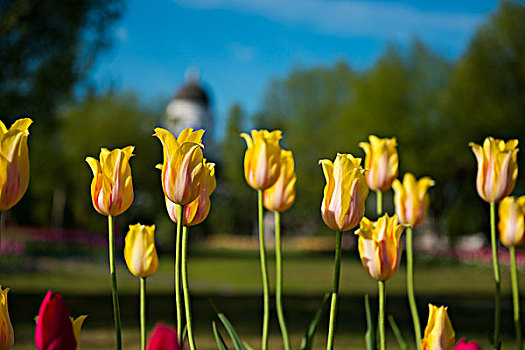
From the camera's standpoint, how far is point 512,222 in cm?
213

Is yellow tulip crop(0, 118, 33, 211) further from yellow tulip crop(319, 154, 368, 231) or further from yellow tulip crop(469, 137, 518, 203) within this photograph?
yellow tulip crop(469, 137, 518, 203)

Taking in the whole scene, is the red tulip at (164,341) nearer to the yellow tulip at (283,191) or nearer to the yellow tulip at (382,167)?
the yellow tulip at (283,191)

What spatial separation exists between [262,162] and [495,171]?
29.1 inches

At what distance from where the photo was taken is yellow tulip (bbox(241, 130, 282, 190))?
5.85 ft

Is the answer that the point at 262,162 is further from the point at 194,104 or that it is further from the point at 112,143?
the point at 194,104

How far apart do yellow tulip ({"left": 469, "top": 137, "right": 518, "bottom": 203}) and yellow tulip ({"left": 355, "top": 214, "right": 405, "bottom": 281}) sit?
53 centimetres

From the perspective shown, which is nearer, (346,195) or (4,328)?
(4,328)

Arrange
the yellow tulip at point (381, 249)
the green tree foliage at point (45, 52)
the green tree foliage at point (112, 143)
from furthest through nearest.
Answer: the green tree foliage at point (112, 143), the green tree foliage at point (45, 52), the yellow tulip at point (381, 249)

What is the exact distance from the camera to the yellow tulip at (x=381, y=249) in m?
1.58

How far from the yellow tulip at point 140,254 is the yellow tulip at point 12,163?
14.0 inches

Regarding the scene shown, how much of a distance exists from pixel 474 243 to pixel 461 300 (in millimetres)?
21526

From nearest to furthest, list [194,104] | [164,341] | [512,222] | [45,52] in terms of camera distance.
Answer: [164,341] < [512,222] < [45,52] < [194,104]

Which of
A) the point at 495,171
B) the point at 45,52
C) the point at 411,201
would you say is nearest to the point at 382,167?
the point at 411,201

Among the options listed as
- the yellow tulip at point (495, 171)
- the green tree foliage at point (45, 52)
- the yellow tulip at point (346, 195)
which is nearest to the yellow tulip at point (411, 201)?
the yellow tulip at point (495, 171)
